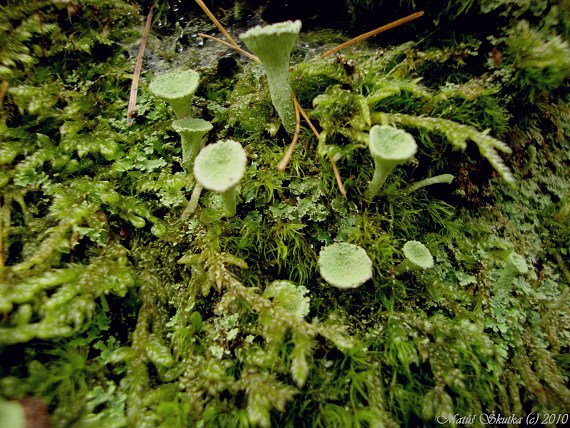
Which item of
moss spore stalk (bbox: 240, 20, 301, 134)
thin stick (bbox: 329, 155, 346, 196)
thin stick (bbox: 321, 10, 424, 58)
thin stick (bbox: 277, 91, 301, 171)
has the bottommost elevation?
thin stick (bbox: 329, 155, 346, 196)

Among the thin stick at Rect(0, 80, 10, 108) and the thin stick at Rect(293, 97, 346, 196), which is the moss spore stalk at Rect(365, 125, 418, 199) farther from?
the thin stick at Rect(0, 80, 10, 108)

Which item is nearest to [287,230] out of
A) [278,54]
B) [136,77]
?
[278,54]

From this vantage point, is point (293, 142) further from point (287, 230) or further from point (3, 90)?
point (3, 90)

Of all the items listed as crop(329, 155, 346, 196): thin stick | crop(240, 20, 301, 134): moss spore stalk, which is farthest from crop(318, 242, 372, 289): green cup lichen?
crop(240, 20, 301, 134): moss spore stalk

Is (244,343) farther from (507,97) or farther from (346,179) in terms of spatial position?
(507,97)

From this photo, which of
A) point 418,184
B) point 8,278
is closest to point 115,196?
point 8,278

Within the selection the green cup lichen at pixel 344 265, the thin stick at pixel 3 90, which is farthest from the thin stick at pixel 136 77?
the green cup lichen at pixel 344 265

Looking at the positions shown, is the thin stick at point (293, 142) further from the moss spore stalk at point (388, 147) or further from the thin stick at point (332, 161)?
the moss spore stalk at point (388, 147)
